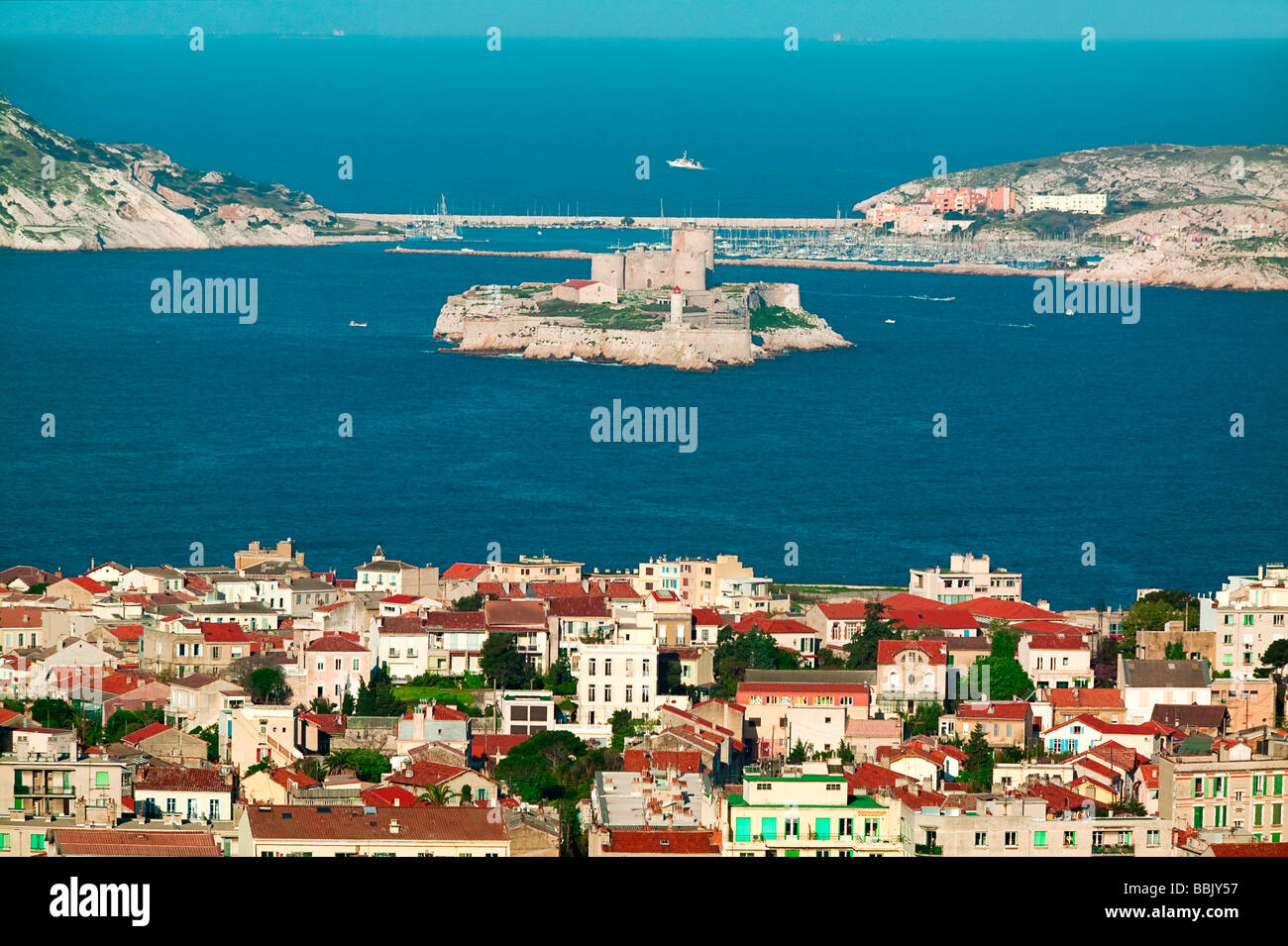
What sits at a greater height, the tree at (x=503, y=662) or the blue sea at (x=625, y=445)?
the blue sea at (x=625, y=445)

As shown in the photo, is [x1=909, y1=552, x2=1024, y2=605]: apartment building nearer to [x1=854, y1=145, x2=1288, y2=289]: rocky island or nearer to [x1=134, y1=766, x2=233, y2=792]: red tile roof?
[x1=134, y1=766, x2=233, y2=792]: red tile roof

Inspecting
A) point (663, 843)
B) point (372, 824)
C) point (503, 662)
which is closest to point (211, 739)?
point (503, 662)

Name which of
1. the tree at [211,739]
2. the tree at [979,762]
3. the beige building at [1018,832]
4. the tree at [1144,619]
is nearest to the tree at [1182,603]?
the tree at [1144,619]

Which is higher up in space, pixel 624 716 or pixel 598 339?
pixel 598 339

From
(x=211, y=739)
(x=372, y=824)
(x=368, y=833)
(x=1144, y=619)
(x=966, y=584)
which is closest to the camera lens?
(x=368, y=833)

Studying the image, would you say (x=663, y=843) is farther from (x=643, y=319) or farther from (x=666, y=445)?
(x=643, y=319)

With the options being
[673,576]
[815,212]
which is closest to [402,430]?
[673,576]

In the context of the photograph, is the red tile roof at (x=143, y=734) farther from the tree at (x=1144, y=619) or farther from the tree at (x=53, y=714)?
the tree at (x=1144, y=619)
